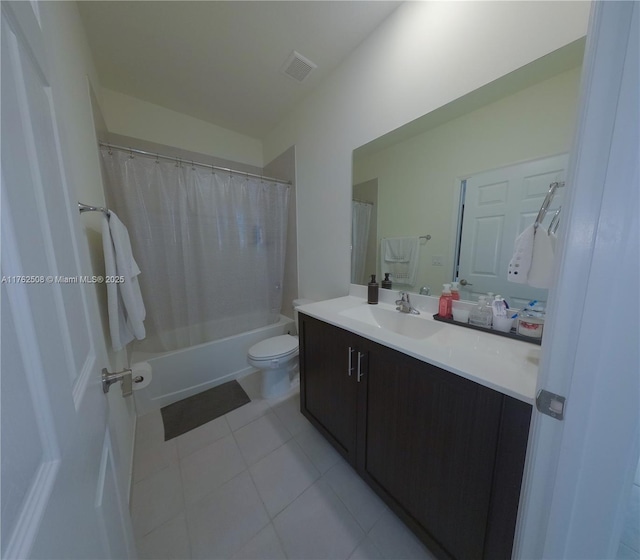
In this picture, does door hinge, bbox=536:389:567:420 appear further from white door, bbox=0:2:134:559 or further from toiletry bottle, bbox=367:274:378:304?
toiletry bottle, bbox=367:274:378:304

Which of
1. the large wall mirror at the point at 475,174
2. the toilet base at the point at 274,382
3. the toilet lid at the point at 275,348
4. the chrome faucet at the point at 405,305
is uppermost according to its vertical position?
the large wall mirror at the point at 475,174

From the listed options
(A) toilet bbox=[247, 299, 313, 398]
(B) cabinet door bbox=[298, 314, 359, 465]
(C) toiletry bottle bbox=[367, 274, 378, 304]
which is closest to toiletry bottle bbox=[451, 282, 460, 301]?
(C) toiletry bottle bbox=[367, 274, 378, 304]

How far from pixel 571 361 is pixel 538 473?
0.95 ft

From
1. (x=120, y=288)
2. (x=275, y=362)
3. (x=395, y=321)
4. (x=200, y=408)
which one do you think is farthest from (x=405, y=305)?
(x=200, y=408)

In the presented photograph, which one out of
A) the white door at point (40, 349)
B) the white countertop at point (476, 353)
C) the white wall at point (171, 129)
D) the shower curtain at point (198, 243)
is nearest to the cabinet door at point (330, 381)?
the white countertop at point (476, 353)

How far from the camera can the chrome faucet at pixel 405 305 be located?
1.32m

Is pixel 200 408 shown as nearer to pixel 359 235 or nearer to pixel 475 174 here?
pixel 359 235

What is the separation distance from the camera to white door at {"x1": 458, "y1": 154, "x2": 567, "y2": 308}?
948 mm

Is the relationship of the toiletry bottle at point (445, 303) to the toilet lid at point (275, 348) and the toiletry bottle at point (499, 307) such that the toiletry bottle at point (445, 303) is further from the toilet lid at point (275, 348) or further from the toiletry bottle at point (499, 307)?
the toilet lid at point (275, 348)

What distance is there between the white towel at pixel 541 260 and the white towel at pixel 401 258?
58 centimetres

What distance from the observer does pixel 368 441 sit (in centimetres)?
109

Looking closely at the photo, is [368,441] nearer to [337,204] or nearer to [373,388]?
[373,388]

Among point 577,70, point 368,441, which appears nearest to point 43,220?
point 368,441

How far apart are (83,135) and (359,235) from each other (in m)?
1.60
